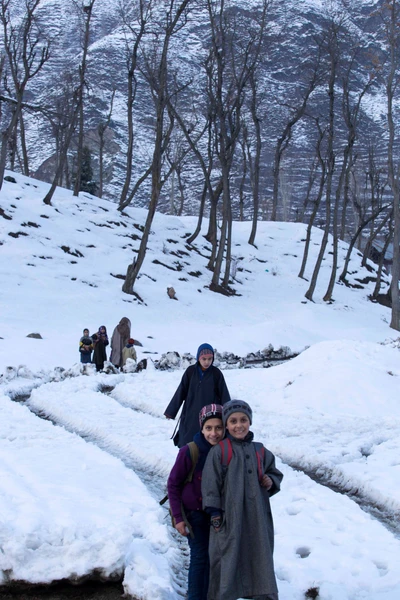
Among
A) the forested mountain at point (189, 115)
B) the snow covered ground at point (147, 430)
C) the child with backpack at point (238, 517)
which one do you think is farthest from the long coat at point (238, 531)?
the forested mountain at point (189, 115)

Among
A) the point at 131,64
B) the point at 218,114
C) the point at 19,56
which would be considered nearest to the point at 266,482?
the point at 218,114

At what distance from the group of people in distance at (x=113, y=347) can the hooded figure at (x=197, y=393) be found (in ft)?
29.3

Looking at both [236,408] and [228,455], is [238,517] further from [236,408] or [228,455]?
[236,408]

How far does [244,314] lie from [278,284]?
687 cm

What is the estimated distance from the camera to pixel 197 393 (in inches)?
212

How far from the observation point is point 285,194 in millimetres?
58250

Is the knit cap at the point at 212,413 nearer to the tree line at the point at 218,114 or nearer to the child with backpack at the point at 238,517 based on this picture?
the child with backpack at the point at 238,517

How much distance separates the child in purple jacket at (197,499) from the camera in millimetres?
3504

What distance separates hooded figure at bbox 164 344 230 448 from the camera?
525 centimetres

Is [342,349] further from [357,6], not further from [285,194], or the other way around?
[357,6]

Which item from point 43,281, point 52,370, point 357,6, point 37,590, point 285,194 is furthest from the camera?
point 357,6

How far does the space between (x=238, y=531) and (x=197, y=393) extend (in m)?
2.22

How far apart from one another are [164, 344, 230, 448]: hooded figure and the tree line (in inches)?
663

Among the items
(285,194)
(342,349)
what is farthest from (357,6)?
(342,349)
